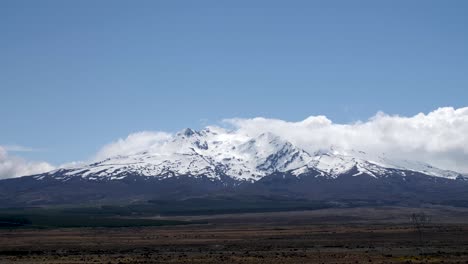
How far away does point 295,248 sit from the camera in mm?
78188

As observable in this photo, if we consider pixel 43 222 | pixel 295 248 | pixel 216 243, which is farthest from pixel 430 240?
pixel 43 222

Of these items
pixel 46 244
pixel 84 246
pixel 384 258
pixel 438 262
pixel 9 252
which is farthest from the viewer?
pixel 46 244

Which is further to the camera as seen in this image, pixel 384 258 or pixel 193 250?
pixel 193 250

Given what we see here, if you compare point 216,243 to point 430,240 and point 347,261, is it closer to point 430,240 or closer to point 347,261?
point 430,240

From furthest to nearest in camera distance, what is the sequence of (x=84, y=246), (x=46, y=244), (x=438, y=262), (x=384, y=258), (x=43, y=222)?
(x=43, y=222)
(x=46, y=244)
(x=84, y=246)
(x=384, y=258)
(x=438, y=262)

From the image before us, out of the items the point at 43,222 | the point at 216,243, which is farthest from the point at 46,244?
the point at 43,222

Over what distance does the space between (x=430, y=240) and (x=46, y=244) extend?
51.3 meters

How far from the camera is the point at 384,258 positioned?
6166cm

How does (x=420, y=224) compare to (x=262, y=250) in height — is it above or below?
above

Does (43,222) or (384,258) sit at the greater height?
(43,222)

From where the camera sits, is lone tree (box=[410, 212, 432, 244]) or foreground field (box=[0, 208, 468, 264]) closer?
foreground field (box=[0, 208, 468, 264])

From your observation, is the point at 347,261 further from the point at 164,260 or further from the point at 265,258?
the point at 164,260

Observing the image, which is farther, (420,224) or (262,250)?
(420,224)

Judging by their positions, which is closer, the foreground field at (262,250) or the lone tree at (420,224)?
the foreground field at (262,250)
